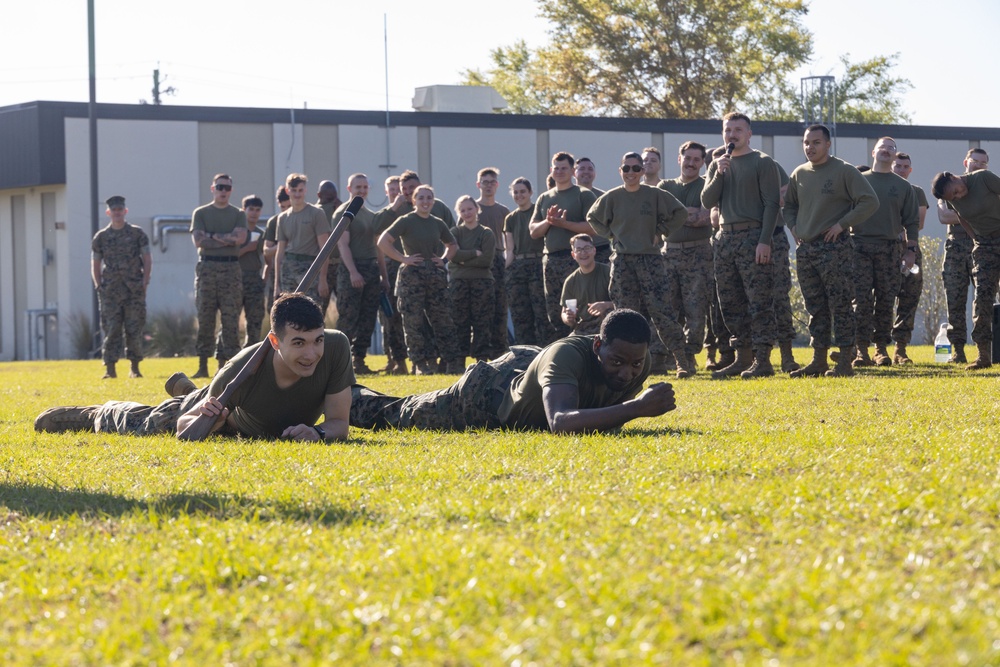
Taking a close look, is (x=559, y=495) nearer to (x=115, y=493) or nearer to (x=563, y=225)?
(x=115, y=493)

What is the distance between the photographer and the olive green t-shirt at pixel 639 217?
42.6 feet

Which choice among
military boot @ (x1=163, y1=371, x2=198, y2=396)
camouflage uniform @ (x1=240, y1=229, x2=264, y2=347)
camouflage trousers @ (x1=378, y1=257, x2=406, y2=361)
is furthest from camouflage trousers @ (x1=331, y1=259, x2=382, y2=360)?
military boot @ (x1=163, y1=371, x2=198, y2=396)

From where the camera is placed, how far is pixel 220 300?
16797 mm

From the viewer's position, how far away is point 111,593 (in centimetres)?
381

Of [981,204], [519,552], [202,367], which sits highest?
[981,204]

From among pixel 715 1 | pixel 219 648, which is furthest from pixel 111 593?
pixel 715 1

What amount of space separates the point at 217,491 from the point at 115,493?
0.50 m

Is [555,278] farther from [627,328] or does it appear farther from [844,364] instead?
[627,328]

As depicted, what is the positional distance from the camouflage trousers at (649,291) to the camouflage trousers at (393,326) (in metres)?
4.17

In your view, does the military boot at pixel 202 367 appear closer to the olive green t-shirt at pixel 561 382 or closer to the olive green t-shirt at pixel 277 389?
the olive green t-shirt at pixel 277 389

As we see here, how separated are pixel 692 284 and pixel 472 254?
114 inches

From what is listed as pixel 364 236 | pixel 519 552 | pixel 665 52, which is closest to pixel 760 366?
pixel 364 236

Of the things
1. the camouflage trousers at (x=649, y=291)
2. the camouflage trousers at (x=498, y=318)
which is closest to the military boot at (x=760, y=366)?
the camouflage trousers at (x=649, y=291)

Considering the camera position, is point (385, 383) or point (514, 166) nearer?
point (385, 383)
